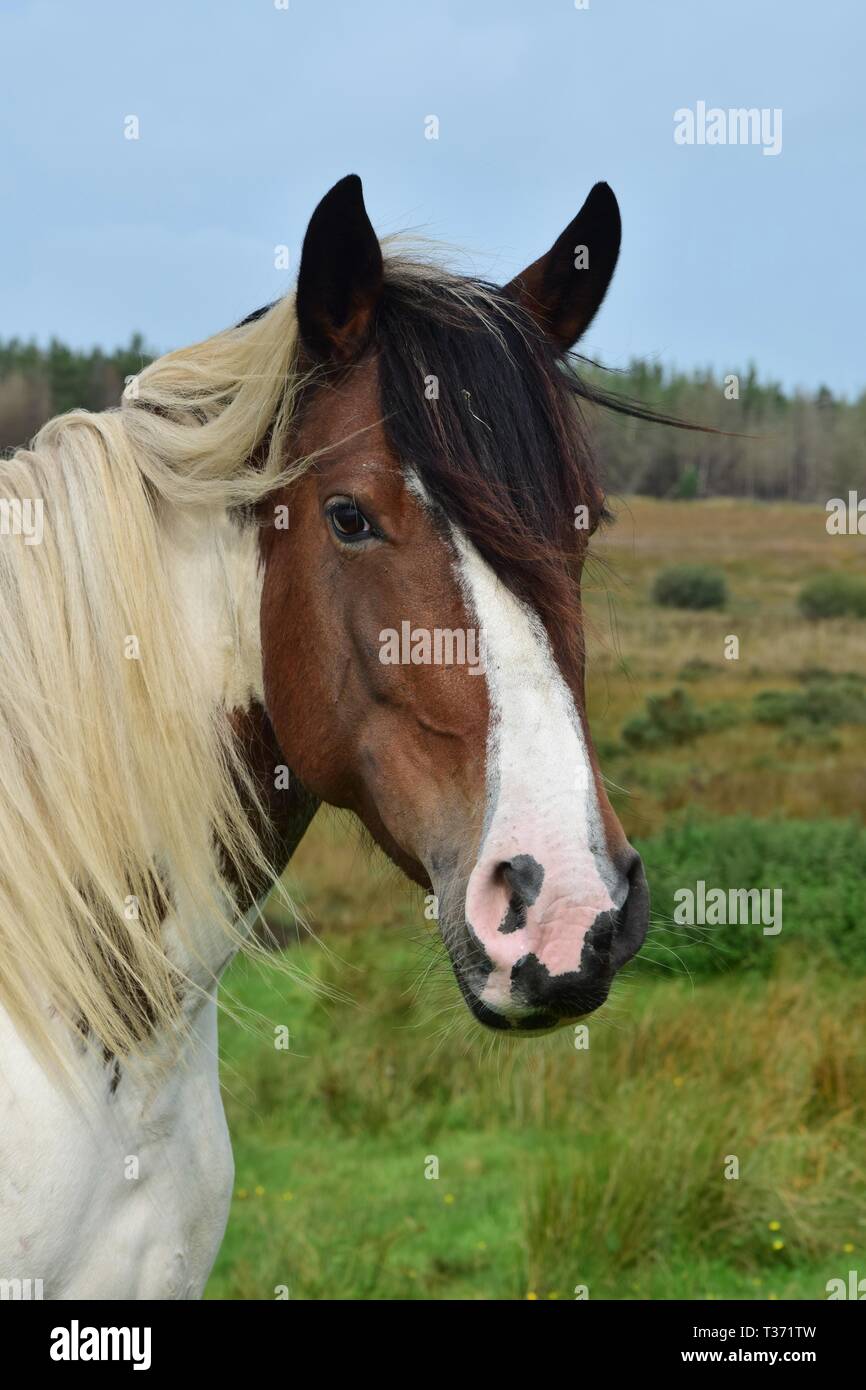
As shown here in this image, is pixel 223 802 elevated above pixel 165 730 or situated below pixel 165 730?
below

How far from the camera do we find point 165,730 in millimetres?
2488

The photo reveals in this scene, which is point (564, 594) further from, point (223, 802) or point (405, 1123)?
point (405, 1123)

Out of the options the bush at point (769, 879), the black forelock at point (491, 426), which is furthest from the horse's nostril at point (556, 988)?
the bush at point (769, 879)

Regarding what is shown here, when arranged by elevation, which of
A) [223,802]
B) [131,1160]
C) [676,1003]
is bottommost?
[676,1003]

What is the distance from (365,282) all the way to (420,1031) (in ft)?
21.1

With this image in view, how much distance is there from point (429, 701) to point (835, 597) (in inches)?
556

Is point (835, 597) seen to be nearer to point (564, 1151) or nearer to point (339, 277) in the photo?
point (564, 1151)

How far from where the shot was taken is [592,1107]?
6910 mm

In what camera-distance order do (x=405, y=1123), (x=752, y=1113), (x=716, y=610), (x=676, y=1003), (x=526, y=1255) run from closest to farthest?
(x=526, y=1255)
(x=752, y=1113)
(x=405, y=1123)
(x=676, y=1003)
(x=716, y=610)

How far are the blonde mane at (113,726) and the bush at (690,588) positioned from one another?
541 inches

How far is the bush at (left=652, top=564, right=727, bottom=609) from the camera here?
15766 mm

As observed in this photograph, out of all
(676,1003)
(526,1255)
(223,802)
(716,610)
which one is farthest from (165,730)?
(716,610)

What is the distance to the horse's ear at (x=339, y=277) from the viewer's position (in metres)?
2.37

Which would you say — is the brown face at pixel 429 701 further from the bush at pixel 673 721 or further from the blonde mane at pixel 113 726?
the bush at pixel 673 721
